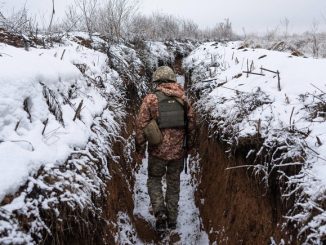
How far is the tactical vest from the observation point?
475cm

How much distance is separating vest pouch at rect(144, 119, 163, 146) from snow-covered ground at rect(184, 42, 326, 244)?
0.76 m

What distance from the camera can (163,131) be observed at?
4805 millimetres

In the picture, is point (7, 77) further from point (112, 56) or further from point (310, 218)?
point (112, 56)

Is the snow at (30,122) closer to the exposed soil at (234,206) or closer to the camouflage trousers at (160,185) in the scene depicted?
the camouflage trousers at (160,185)

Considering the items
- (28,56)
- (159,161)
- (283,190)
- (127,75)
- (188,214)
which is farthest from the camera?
(127,75)

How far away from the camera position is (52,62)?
4590 mm

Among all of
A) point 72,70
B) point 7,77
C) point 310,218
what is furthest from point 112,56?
point 310,218

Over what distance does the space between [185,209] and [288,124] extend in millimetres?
2353

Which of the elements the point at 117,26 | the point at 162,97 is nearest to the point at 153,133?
the point at 162,97

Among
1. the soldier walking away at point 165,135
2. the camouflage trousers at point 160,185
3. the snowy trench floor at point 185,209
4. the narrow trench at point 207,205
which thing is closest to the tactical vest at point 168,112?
the soldier walking away at point 165,135

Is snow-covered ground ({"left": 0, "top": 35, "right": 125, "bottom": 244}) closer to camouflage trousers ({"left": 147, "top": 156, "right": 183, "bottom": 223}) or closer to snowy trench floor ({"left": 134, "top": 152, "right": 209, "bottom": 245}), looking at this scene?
camouflage trousers ({"left": 147, "top": 156, "right": 183, "bottom": 223})

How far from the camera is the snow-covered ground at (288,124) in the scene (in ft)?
8.75

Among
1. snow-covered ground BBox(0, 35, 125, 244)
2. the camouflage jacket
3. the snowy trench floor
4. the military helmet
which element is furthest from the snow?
the snowy trench floor

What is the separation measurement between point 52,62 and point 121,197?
5.89ft
